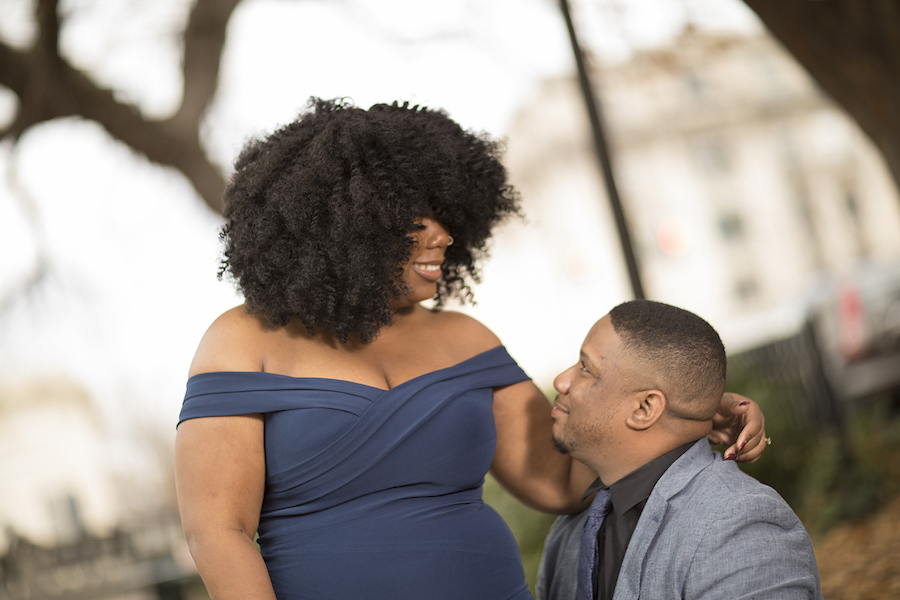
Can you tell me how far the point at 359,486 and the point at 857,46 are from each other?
3.46 metres

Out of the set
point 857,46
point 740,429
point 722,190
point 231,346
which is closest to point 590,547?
point 740,429

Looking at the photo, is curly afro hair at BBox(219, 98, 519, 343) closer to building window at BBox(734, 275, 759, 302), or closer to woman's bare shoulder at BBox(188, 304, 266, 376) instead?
woman's bare shoulder at BBox(188, 304, 266, 376)

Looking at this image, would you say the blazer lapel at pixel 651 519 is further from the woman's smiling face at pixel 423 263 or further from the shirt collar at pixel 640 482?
the woman's smiling face at pixel 423 263

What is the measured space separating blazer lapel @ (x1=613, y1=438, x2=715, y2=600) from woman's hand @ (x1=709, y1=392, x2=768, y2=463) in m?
0.09

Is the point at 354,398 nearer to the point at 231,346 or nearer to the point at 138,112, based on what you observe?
the point at 231,346

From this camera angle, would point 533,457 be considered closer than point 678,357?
No

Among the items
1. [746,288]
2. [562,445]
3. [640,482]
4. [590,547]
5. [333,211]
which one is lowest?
[746,288]

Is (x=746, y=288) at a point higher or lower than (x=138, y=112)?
lower

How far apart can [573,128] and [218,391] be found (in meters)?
23.7

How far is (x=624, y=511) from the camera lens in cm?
165

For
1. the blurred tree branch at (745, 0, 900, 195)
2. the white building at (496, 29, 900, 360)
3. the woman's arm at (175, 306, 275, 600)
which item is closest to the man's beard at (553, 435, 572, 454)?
the woman's arm at (175, 306, 275, 600)

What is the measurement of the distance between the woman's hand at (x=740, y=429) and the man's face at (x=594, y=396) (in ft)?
0.86

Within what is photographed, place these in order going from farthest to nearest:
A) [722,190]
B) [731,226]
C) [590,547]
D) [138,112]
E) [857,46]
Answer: [731,226] → [722,190] → [138,112] → [857,46] → [590,547]

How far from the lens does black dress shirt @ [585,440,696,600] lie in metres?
1.63
